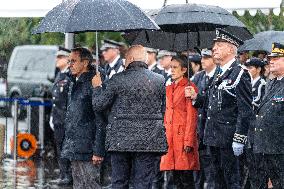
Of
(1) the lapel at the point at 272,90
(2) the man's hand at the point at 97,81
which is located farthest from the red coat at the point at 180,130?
(2) the man's hand at the point at 97,81

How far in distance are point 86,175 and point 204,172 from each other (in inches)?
116

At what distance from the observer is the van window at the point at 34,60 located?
25594 mm

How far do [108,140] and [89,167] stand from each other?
68 centimetres

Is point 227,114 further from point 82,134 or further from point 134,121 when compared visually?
point 82,134

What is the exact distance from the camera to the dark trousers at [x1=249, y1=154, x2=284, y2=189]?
1014cm

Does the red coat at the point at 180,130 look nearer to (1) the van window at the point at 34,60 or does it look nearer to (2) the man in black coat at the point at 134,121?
(2) the man in black coat at the point at 134,121

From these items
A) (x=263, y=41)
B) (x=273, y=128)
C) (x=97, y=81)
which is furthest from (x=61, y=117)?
(x=273, y=128)

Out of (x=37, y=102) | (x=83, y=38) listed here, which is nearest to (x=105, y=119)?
(x=37, y=102)

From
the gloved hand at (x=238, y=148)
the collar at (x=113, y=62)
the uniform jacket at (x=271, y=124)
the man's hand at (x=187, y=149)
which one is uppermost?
the collar at (x=113, y=62)

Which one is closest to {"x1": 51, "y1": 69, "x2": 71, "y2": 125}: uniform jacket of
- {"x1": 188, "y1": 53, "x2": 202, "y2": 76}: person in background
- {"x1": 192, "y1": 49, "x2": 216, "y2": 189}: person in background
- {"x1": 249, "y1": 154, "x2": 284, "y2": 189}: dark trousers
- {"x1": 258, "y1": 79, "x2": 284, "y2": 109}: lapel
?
{"x1": 188, "y1": 53, "x2": 202, "y2": 76}: person in background

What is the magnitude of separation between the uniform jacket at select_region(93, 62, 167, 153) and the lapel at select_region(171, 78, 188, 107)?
2.38m

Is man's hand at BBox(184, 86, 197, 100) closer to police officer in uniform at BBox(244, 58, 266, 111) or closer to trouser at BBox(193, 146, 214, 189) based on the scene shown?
trouser at BBox(193, 146, 214, 189)

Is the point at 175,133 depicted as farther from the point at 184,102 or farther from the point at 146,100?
the point at 146,100

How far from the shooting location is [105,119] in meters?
10.5
